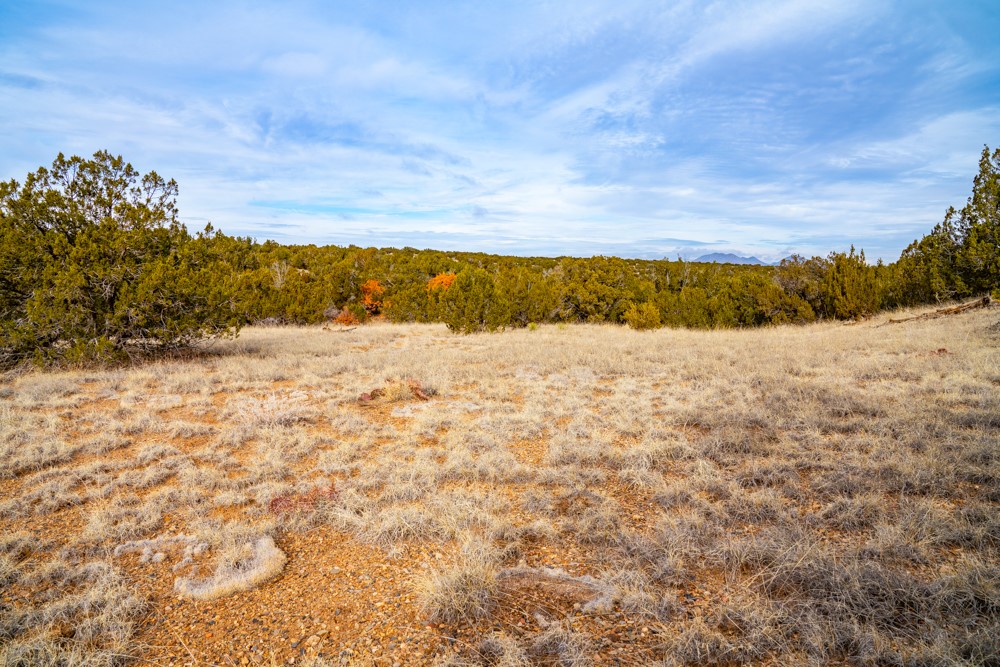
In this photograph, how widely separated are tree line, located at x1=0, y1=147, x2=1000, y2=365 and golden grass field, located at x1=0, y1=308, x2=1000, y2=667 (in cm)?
197

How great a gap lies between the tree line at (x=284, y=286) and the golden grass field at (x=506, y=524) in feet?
6.45

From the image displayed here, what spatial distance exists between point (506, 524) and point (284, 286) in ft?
65.1

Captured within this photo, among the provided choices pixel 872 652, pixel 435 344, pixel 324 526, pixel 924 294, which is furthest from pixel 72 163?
pixel 924 294

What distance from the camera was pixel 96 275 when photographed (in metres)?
8.78

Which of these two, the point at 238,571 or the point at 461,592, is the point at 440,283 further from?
the point at 461,592

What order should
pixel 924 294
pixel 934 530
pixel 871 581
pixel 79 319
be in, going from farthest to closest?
pixel 924 294 → pixel 79 319 → pixel 934 530 → pixel 871 581

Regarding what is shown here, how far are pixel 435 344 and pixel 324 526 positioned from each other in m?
10.8

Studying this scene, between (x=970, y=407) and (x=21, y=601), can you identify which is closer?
(x=21, y=601)

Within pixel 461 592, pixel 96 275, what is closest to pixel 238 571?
pixel 461 592

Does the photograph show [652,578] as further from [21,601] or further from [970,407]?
[970,407]

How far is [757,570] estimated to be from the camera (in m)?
3.09

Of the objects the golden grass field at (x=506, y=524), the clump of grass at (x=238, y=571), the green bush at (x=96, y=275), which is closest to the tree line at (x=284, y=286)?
the green bush at (x=96, y=275)

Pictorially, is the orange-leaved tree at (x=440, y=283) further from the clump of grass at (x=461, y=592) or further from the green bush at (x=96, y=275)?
the clump of grass at (x=461, y=592)

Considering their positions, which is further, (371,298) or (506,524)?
(371,298)
